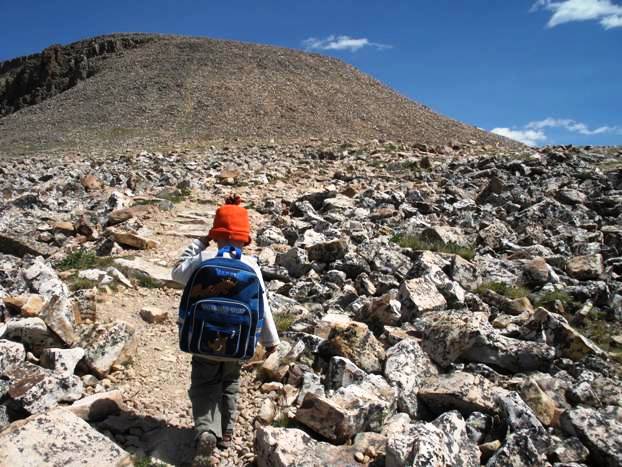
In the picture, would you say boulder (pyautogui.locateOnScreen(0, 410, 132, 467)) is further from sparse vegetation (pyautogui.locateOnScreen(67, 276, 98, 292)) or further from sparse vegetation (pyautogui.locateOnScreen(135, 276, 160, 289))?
sparse vegetation (pyautogui.locateOnScreen(135, 276, 160, 289))

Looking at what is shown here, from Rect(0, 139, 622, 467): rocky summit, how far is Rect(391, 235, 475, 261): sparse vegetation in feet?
0.12

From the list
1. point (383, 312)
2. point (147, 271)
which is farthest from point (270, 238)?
point (383, 312)

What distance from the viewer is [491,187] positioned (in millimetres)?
11508

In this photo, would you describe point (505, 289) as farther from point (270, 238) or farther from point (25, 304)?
point (25, 304)

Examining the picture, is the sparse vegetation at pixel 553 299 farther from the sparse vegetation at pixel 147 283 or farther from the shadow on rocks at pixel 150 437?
the sparse vegetation at pixel 147 283

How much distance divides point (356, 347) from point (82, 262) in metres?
4.54

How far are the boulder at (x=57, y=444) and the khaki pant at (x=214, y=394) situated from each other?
20.2 inches

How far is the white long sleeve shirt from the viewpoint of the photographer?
11.6 ft

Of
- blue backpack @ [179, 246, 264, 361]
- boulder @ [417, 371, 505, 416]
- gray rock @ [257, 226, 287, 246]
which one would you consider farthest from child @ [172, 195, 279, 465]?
gray rock @ [257, 226, 287, 246]

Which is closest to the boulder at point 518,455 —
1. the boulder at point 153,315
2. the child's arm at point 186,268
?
the child's arm at point 186,268

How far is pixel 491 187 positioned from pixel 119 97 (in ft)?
116

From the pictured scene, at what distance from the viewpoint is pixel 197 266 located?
3.46 meters

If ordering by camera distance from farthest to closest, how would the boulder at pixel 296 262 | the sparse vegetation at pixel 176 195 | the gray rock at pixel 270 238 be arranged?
the sparse vegetation at pixel 176 195
the gray rock at pixel 270 238
the boulder at pixel 296 262

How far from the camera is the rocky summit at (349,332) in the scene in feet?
10.6
